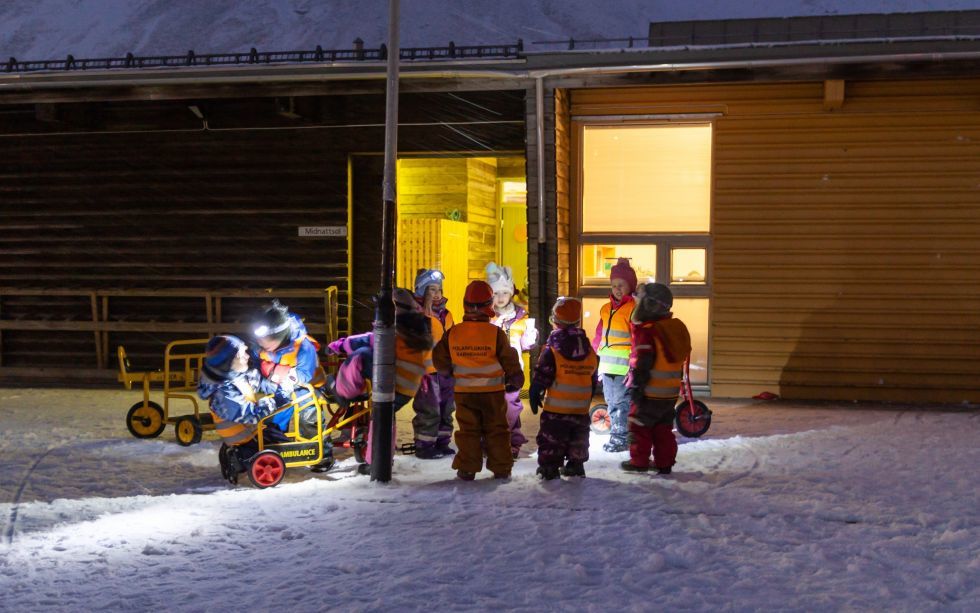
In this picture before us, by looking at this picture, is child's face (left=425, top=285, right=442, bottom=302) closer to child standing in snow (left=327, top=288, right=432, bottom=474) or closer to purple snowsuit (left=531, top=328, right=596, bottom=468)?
child standing in snow (left=327, top=288, right=432, bottom=474)

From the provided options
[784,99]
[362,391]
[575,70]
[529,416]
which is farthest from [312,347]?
[784,99]

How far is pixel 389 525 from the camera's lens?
6.91m

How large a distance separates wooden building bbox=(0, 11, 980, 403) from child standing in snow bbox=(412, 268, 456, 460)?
3.21 meters

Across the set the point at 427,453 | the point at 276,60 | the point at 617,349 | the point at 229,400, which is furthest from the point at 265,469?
the point at 276,60

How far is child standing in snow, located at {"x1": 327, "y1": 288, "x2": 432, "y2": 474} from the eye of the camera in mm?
8922

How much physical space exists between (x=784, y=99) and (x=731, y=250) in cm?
211

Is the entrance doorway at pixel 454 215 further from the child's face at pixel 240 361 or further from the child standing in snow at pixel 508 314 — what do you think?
the child's face at pixel 240 361

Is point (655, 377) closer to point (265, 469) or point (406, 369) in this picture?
point (406, 369)

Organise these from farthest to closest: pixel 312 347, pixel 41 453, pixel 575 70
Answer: pixel 575 70 → pixel 41 453 → pixel 312 347

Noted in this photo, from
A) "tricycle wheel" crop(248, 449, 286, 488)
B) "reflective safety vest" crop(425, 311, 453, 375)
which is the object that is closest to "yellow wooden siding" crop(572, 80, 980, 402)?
"reflective safety vest" crop(425, 311, 453, 375)

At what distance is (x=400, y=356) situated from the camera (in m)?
9.08

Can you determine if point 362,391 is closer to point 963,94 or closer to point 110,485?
point 110,485

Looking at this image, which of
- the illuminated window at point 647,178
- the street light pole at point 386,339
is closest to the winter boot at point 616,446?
the street light pole at point 386,339

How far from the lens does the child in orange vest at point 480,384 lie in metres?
8.27
